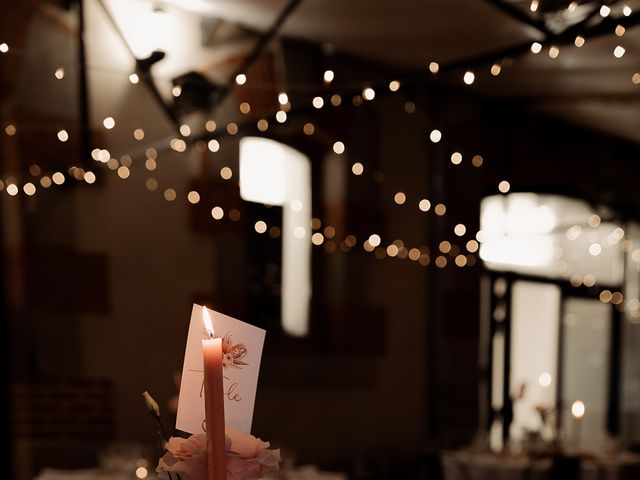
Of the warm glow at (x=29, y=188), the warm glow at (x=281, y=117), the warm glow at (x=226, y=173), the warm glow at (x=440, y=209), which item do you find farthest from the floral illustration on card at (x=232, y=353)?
the warm glow at (x=440, y=209)

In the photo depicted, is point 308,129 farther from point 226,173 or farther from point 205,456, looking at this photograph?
point 205,456

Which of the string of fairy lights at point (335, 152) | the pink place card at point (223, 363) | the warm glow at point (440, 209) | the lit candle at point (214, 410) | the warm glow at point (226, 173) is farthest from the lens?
the warm glow at point (440, 209)

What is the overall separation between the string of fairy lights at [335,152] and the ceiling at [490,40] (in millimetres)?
116

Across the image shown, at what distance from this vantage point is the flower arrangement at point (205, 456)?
41.3 inches

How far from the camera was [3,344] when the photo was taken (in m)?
5.09

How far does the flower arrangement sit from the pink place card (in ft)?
0.15

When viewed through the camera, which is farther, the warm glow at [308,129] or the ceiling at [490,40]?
the warm glow at [308,129]

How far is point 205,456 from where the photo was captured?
1.05 meters

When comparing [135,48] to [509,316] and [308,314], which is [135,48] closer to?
[308,314]

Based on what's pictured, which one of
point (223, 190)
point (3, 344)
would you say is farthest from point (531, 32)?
point (3, 344)

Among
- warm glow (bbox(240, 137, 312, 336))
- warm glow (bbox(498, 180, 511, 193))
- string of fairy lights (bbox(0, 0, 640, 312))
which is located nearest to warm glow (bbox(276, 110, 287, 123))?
string of fairy lights (bbox(0, 0, 640, 312))

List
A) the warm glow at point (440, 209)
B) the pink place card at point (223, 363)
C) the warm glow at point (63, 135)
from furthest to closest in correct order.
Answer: the warm glow at point (440, 209), the warm glow at point (63, 135), the pink place card at point (223, 363)

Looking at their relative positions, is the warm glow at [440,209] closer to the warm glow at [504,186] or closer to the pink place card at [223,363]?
the warm glow at [504,186]

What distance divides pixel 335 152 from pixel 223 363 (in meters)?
5.43
